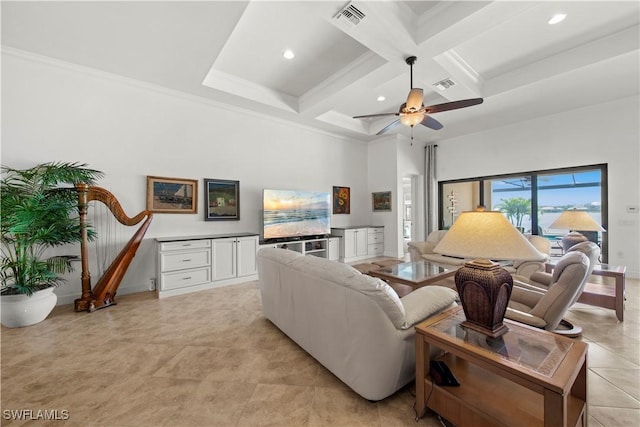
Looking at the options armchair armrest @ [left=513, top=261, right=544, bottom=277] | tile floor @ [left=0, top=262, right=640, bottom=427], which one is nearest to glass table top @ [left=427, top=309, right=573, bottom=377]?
tile floor @ [left=0, top=262, right=640, bottom=427]

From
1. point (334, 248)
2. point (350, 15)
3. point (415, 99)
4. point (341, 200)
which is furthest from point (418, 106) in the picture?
point (341, 200)

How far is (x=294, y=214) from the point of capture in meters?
5.31

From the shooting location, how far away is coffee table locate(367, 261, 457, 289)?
289cm

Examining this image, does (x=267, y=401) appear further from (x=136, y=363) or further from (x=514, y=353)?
(x=514, y=353)

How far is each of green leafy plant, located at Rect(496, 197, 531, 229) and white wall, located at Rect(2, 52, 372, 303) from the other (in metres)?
4.92

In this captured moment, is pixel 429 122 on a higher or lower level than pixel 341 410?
higher

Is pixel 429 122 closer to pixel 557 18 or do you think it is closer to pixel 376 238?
pixel 557 18

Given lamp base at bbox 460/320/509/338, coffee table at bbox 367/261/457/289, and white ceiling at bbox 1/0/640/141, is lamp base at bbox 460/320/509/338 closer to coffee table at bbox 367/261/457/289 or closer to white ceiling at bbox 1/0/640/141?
coffee table at bbox 367/261/457/289

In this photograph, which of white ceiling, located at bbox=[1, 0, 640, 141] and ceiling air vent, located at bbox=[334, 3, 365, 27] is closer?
ceiling air vent, located at bbox=[334, 3, 365, 27]

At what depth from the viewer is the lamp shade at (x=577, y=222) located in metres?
3.51

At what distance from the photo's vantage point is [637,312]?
292 cm

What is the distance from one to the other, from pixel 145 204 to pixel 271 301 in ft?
9.19

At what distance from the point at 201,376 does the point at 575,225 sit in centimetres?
489

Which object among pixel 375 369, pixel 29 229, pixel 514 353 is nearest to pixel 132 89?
pixel 29 229
